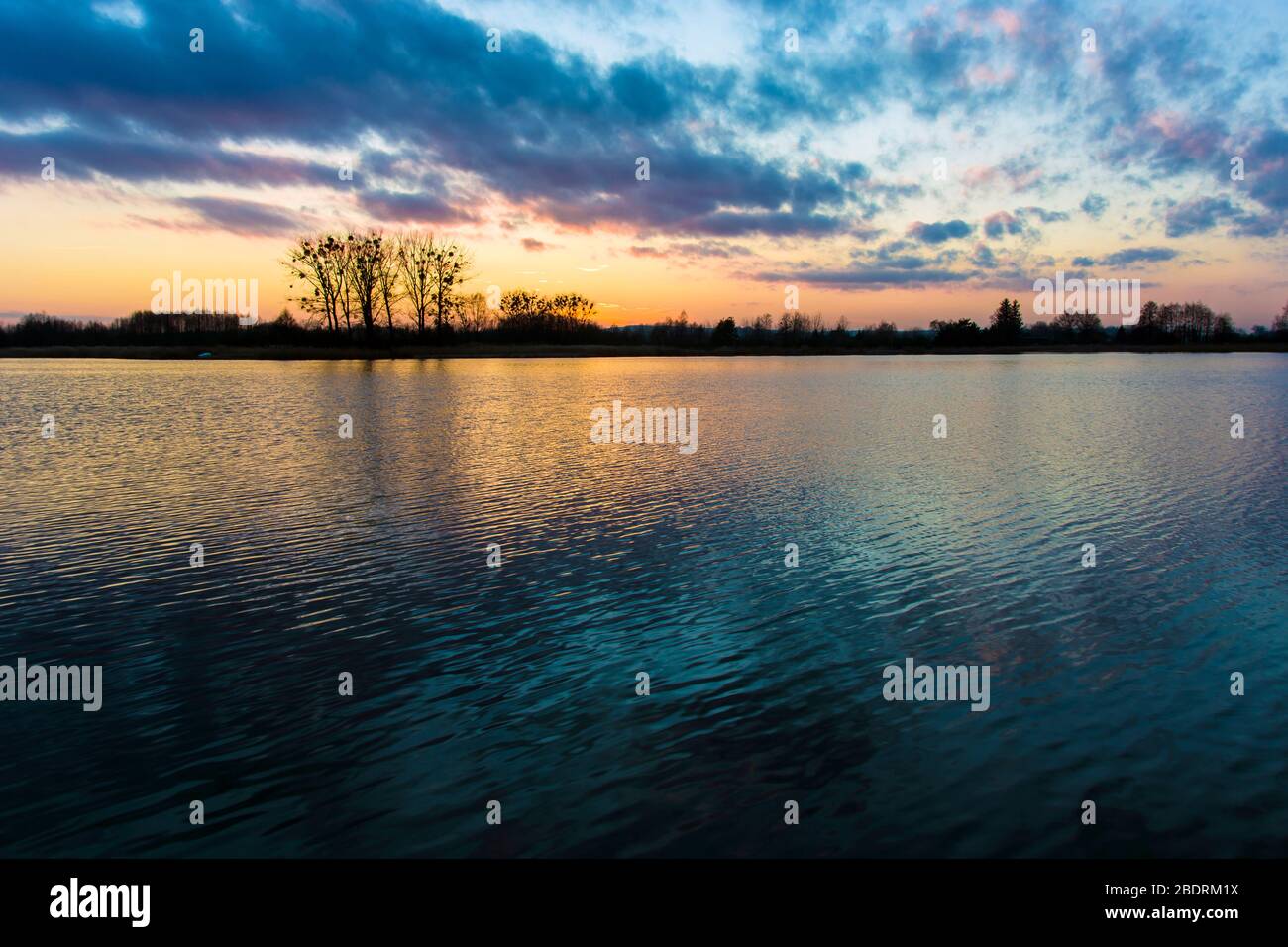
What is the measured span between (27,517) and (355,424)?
1679 cm

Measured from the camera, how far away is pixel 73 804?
601cm

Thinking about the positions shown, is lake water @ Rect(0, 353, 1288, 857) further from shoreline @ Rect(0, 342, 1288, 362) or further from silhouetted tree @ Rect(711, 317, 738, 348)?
silhouetted tree @ Rect(711, 317, 738, 348)

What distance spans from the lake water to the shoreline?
320ft

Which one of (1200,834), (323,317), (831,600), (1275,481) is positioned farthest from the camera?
(323,317)

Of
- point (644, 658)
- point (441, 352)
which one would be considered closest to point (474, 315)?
point (441, 352)

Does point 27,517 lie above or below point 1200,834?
above

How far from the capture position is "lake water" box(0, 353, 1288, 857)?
5863 mm

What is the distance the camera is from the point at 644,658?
8.86m

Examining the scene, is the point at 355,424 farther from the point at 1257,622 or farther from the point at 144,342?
the point at 144,342

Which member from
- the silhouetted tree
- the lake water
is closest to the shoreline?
the silhouetted tree

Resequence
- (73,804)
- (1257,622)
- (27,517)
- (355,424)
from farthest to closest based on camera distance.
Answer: (355,424), (27,517), (1257,622), (73,804)

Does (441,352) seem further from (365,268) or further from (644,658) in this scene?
(644,658)
